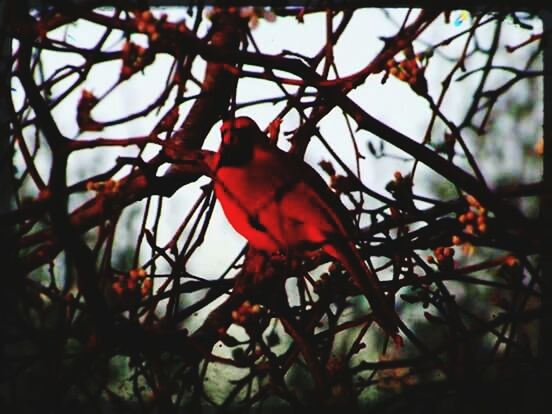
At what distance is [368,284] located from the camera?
3.44 feet

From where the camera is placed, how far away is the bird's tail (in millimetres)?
990

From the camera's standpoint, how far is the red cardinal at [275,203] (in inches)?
41.5

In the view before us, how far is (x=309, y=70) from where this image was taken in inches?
32.2

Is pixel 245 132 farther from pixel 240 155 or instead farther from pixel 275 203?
pixel 275 203

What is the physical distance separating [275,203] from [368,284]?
6.3 inches

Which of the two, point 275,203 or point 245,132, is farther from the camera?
point 245,132

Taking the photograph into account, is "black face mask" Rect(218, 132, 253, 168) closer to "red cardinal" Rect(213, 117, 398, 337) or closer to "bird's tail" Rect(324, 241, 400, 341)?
"red cardinal" Rect(213, 117, 398, 337)

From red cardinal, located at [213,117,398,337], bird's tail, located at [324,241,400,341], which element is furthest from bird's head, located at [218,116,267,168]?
bird's tail, located at [324,241,400,341]

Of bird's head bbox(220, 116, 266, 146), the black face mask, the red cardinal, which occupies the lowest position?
the red cardinal

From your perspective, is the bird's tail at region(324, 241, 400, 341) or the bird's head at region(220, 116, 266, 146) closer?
the bird's tail at region(324, 241, 400, 341)

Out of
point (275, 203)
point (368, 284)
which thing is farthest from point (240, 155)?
point (368, 284)

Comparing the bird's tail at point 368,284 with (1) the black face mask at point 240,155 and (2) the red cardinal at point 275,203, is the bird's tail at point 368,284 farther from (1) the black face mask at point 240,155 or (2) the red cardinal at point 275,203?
(1) the black face mask at point 240,155

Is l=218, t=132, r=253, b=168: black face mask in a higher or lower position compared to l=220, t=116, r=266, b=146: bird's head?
lower

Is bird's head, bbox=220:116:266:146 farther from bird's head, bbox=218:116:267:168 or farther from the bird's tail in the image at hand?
the bird's tail
